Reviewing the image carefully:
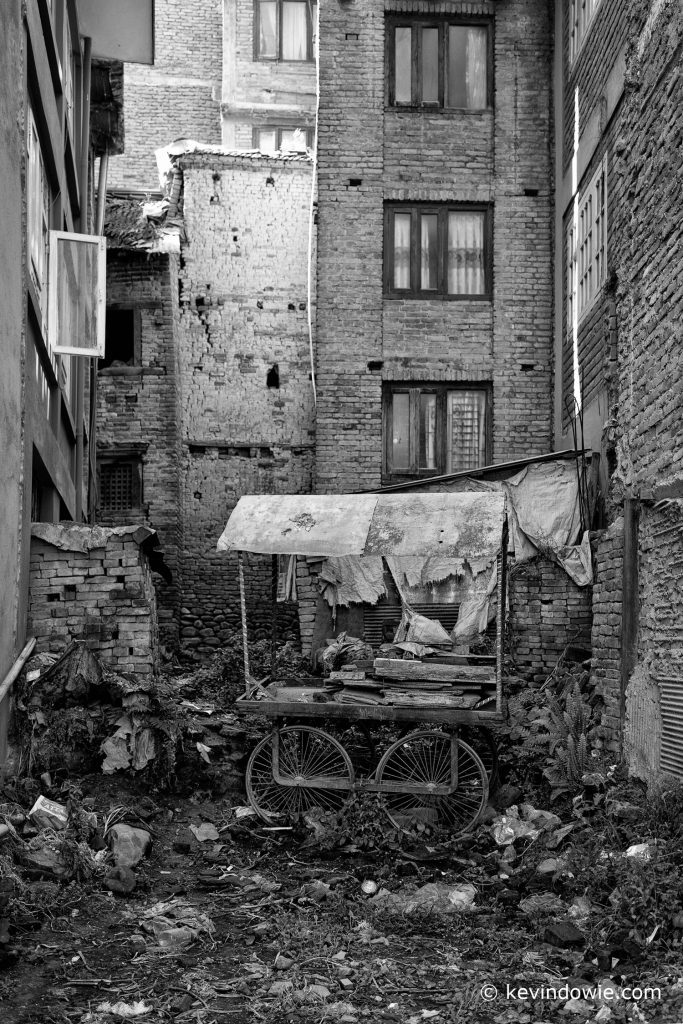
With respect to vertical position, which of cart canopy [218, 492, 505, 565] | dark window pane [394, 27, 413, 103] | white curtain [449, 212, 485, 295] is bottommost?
cart canopy [218, 492, 505, 565]

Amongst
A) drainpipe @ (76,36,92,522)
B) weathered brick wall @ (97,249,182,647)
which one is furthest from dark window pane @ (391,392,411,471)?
drainpipe @ (76,36,92,522)

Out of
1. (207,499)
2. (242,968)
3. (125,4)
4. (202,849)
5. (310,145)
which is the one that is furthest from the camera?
(310,145)

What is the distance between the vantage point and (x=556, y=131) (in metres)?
15.4

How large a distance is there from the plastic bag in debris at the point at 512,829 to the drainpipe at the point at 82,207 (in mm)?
7686

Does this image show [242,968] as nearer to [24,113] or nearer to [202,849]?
[202,849]

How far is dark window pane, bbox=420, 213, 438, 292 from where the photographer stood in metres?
15.6

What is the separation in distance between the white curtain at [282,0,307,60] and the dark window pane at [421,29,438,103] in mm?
8252

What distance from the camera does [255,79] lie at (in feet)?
76.2

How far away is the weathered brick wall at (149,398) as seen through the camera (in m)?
17.1

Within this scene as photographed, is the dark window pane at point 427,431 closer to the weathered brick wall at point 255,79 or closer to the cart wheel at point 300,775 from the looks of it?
the cart wheel at point 300,775

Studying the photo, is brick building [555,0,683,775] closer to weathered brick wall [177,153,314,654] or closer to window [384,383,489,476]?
window [384,383,489,476]

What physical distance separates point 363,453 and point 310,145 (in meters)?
12.2

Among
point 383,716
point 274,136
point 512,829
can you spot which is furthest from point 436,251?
point 274,136

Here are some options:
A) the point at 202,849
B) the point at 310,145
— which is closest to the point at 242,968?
the point at 202,849
